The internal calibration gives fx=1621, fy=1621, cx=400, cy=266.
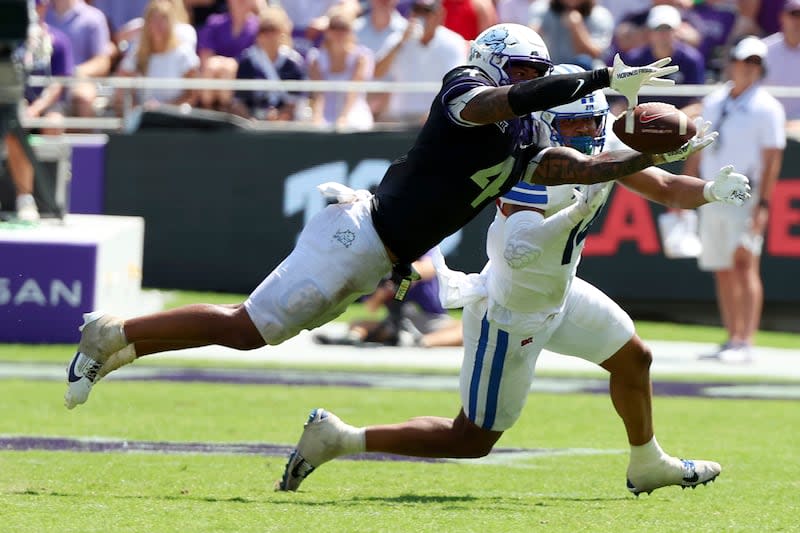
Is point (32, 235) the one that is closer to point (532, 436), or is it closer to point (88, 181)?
point (88, 181)

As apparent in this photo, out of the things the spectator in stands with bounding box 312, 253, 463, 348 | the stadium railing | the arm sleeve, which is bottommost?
the spectator in stands with bounding box 312, 253, 463, 348

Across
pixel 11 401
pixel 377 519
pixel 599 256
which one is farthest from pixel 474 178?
pixel 599 256

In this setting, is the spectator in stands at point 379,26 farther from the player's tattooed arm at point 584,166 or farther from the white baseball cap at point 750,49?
the player's tattooed arm at point 584,166

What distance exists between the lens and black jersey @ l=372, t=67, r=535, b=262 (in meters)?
5.85

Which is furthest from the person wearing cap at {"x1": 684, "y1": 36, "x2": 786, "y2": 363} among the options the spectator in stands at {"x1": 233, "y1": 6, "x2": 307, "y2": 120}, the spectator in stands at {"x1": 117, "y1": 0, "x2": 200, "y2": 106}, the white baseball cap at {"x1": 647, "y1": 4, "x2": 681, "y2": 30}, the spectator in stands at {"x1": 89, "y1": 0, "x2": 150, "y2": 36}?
the spectator in stands at {"x1": 89, "y1": 0, "x2": 150, "y2": 36}

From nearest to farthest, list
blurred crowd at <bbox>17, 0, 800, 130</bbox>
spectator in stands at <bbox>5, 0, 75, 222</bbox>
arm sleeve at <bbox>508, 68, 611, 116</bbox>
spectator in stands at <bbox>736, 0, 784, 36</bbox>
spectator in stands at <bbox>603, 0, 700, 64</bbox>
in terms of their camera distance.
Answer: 1. arm sleeve at <bbox>508, 68, 611, 116</bbox>
2. spectator in stands at <bbox>5, 0, 75, 222</bbox>
3. blurred crowd at <bbox>17, 0, 800, 130</bbox>
4. spectator in stands at <bbox>603, 0, 700, 64</bbox>
5. spectator in stands at <bbox>736, 0, 784, 36</bbox>

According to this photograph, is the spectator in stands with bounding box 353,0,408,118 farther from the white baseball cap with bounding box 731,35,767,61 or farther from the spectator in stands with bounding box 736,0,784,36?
the white baseball cap with bounding box 731,35,767,61

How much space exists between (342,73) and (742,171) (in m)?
3.92

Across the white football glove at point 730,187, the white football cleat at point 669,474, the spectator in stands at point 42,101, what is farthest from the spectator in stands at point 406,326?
the white football glove at point 730,187

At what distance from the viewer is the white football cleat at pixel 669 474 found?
6.30 metres

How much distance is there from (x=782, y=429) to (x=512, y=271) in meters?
2.98

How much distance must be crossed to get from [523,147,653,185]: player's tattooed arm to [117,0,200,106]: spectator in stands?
870cm

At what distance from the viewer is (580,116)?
20.1 feet

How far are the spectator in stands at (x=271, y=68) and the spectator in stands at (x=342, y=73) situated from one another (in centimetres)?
17
